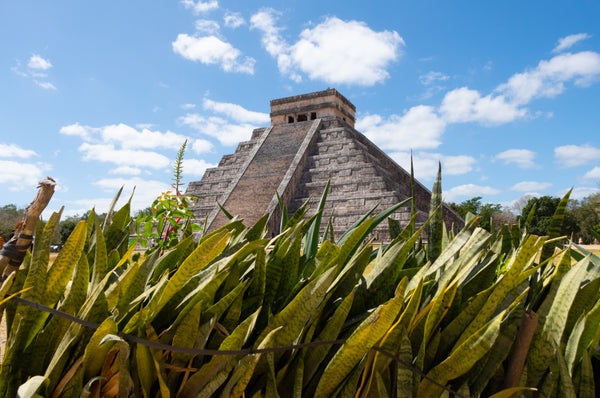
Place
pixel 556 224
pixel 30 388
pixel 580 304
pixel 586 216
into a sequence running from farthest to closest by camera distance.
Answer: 1. pixel 586 216
2. pixel 556 224
3. pixel 580 304
4. pixel 30 388

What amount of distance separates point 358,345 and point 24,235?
31.4 inches

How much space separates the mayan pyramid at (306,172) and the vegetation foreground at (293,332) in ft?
33.6

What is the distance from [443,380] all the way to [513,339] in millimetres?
158

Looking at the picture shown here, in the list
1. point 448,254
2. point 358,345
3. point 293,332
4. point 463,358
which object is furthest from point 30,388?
point 448,254

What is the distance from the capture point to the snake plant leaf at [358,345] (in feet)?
2.19

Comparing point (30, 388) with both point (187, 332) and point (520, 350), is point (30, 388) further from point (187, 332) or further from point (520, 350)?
point (520, 350)

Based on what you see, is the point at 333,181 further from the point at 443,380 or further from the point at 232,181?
the point at 443,380

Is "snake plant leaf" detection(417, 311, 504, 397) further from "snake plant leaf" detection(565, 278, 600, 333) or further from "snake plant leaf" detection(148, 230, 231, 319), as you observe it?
"snake plant leaf" detection(148, 230, 231, 319)

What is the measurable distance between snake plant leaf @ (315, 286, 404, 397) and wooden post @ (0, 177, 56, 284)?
734 mm

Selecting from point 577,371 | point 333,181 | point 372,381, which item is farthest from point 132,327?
point 333,181

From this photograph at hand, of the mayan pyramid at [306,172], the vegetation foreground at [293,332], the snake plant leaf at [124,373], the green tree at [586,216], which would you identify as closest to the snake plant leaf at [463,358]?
the vegetation foreground at [293,332]

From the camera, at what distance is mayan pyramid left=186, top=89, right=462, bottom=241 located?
12.7m

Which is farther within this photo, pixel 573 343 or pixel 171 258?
pixel 171 258

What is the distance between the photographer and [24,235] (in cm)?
95
